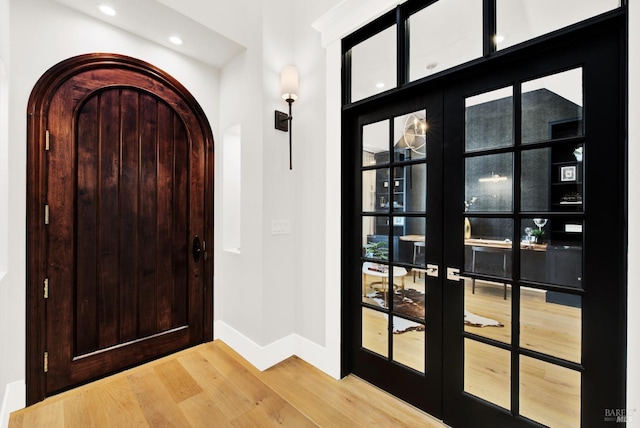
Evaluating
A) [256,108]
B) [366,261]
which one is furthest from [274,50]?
[366,261]

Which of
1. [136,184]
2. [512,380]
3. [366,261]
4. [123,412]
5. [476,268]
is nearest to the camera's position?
[512,380]

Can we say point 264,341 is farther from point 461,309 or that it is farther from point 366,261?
point 461,309

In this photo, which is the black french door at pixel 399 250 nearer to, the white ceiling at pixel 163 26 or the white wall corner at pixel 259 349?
the white wall corner at pixel 259 349

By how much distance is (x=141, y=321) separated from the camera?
231 centimetres

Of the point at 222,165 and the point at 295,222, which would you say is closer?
the point at 295,222

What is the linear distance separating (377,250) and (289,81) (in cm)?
151

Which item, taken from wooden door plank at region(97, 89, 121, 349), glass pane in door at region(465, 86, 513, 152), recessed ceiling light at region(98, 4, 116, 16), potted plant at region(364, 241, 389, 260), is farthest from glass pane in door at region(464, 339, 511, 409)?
recessed ceiling light at region(98, 4, 116, 16)

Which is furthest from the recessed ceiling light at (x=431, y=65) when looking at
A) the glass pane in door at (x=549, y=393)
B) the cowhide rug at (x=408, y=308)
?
the glass pane in door at (x=549, y=393)

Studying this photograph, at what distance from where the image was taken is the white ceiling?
1.93 meters

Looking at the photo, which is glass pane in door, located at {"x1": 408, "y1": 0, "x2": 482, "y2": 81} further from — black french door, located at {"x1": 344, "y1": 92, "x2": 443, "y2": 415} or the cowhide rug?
the cowhide rug

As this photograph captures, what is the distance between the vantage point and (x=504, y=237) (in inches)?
58.6

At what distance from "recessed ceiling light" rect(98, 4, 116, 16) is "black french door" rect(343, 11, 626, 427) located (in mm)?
1873

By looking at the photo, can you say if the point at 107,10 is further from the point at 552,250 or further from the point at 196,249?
the point at 552,250

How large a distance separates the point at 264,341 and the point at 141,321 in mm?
1025
